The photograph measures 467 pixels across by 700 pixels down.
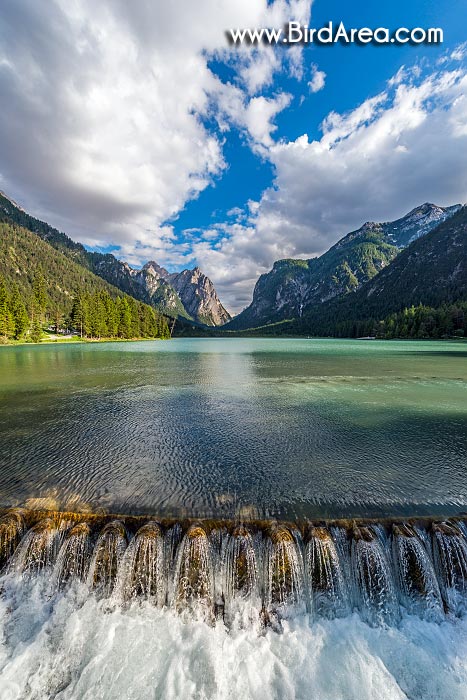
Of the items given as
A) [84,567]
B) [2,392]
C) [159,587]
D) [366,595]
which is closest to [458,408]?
[366,595]

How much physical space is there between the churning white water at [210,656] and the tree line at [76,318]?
118067mm

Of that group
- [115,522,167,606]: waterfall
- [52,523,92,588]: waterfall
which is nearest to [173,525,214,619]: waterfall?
[115,522,167,606]: waterfall

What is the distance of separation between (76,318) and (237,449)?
13918 centimetres

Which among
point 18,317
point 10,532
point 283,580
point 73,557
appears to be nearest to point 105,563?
point 73,557

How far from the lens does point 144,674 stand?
25.4 feet

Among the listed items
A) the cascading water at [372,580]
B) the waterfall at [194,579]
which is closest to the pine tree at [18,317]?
the waterfall at [194,579]

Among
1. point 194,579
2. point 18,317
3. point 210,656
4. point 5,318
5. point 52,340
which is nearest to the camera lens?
point 210,656

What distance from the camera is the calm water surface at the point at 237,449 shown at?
1260 centimetres

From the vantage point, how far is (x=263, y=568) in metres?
9.75

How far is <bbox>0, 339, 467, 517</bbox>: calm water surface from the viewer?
1260 cm

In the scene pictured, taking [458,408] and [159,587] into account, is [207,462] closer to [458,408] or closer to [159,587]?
[159,587]

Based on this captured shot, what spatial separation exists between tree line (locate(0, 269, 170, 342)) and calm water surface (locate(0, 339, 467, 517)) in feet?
299

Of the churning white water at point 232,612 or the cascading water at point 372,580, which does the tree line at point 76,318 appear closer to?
the churning white water at point 232,612

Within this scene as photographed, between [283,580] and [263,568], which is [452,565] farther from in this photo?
[263,568]
